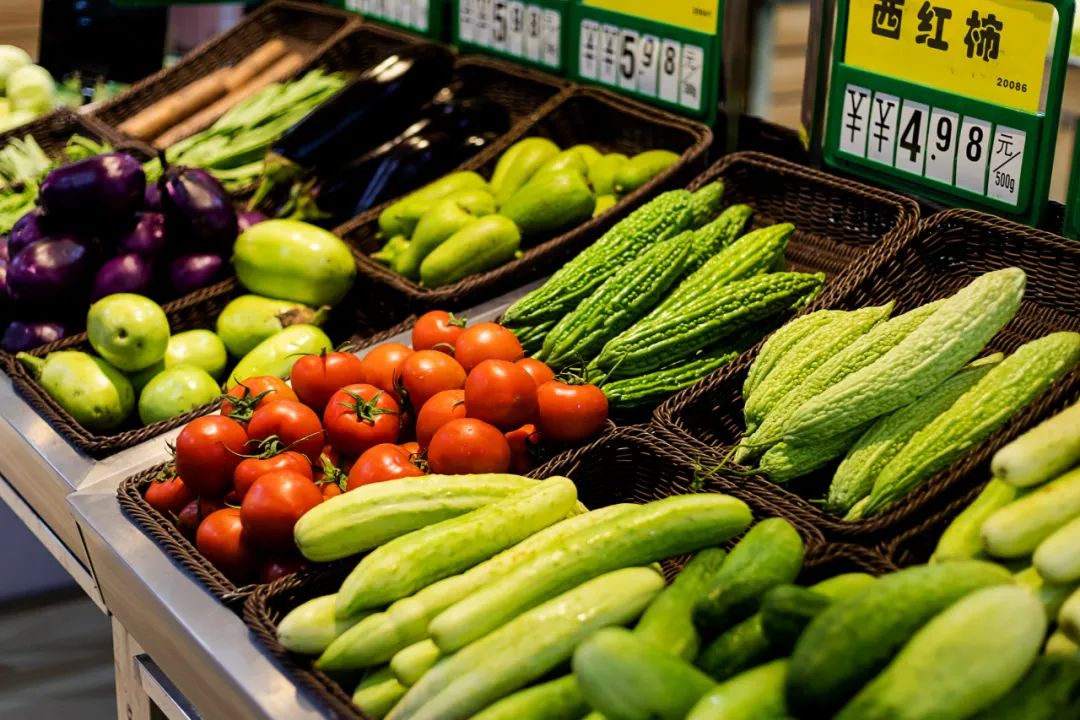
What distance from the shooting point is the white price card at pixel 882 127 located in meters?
2.31

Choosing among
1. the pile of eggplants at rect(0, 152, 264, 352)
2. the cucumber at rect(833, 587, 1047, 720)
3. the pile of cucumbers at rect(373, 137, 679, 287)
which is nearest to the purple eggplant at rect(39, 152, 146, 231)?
the pile of eggplants at rect(0, 152, 264, 352)

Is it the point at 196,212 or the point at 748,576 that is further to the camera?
the point at 196,212

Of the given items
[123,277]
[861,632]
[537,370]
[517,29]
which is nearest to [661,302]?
[537,370]

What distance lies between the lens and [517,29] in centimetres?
335

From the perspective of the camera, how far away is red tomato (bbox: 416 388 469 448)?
1920 mm

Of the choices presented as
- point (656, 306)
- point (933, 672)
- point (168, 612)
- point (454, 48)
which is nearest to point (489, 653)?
point (933, 672)

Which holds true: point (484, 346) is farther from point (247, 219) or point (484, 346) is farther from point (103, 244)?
point (103, 244)

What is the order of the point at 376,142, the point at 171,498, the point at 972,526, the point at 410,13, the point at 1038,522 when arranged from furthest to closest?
1. the point at 410,13
2. the point at 376,142
3. the point at 171,498
4. the point at 972,526
5. the point at 1038,522

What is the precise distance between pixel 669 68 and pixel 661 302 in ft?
2.98

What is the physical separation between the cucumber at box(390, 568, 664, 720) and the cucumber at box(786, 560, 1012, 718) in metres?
0.27

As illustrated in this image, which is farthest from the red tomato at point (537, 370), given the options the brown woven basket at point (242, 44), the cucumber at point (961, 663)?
the brown woven basket at point (242, 44)

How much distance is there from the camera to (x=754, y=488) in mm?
1748

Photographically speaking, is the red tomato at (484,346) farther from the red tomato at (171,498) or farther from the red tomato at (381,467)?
the red tomato at (171,498)

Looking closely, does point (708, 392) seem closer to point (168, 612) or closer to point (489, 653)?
point (489, 653)
